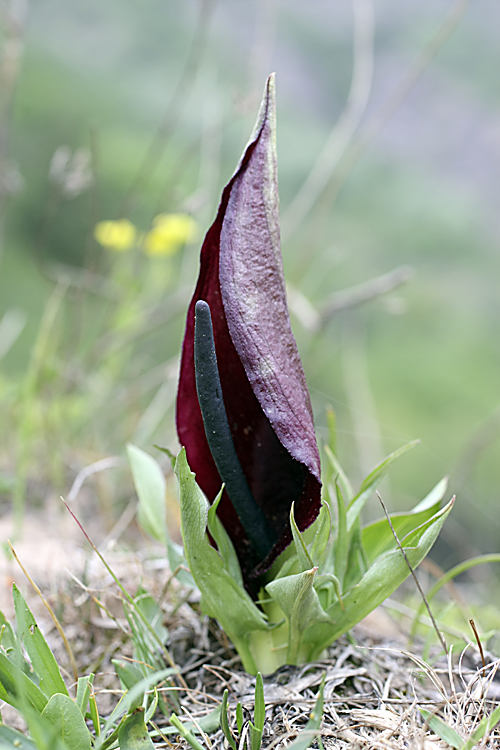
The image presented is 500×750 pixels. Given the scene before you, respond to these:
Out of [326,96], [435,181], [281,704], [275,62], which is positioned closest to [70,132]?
[275,62]

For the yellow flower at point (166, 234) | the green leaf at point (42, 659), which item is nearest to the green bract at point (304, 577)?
the green leaf at point (42, 659)

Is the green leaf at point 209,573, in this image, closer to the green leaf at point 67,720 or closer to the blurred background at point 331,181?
the green leaf at point 67,720

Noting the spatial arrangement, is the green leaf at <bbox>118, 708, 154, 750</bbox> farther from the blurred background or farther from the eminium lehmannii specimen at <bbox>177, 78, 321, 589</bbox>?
the blurred background

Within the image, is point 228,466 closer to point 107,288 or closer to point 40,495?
point 40,495

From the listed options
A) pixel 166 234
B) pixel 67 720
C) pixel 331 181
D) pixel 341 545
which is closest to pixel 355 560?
pixel 341 545

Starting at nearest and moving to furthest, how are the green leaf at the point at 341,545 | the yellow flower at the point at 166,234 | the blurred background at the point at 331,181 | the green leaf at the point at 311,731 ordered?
the green leaf at the point at 311,731
the green leaf at the point at 341,545
the yellow flower at the point at 166,234
the blurred background at the point at 331,181

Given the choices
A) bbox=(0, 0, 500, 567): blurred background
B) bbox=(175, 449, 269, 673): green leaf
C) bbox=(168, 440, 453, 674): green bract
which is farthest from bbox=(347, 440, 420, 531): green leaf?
bbox=(0, 0, 500, 567): blurred background
